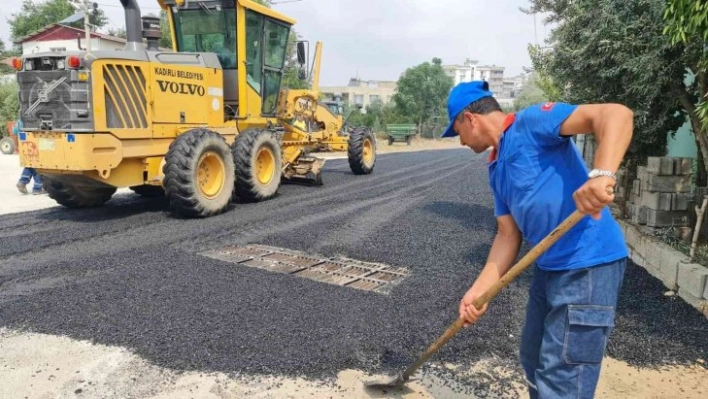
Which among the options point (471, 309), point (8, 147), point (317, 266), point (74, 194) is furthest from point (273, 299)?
point (8, 147)

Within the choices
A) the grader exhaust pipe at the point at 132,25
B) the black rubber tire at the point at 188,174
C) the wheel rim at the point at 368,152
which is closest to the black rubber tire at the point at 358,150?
the wheel rim at the point at 368,152

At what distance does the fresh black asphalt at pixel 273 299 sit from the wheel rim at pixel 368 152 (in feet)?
18.6

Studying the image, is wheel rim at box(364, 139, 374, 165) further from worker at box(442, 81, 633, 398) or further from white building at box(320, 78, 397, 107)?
white building at box(320, 78, 397, 107)

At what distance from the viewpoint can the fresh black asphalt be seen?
323cm

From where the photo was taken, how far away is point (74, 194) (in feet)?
24.7

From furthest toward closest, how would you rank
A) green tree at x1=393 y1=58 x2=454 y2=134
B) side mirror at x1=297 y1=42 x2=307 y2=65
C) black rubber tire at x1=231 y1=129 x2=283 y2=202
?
green tree at x1=393 y1=58 x2=454 y2=134, side mirror at x1=297 y1=42 x2=307 y2=65, black rubber tire at x1=231 y1=129 x2=283 y2=202

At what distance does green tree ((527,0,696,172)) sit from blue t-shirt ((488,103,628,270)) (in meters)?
2.94

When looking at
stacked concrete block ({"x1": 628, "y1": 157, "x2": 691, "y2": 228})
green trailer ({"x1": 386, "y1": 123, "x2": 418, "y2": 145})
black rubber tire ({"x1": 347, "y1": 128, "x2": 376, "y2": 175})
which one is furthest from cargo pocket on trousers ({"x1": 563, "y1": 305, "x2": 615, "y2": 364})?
green trailer ({"x1": 386, "y1": 123, "x2": 418, "y2": 145})

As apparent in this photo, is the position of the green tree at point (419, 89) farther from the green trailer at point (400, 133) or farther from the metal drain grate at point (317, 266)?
the metal drain grate at point (317, 266)

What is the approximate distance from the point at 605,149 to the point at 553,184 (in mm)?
253

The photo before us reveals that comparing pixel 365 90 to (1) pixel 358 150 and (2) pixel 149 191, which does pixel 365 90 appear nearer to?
(1) pixel 358 150

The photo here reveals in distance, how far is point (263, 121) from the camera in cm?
934

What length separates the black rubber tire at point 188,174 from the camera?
659 cm

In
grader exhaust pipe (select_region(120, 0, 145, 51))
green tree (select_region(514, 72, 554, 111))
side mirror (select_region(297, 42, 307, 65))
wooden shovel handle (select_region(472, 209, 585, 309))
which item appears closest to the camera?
wooden shovel handle (select_region(472, 209, 585, 309))
